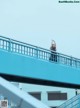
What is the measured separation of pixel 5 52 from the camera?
37.3ft

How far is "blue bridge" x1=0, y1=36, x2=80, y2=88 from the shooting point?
11.5 meters

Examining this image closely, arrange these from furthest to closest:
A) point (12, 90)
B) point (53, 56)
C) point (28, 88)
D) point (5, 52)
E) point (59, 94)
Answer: point (59, 94) < point (28, 88) < point (53, 56) < point (5, 52) < point (12, 90)

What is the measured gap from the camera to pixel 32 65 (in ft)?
42.3

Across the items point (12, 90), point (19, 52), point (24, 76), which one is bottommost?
point (12, 90)

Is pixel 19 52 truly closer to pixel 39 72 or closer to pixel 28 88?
pixel 39 72

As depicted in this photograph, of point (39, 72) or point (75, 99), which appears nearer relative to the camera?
point (39, 72)

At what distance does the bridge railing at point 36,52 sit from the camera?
1209 centimetres

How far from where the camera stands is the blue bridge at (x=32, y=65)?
11547mm

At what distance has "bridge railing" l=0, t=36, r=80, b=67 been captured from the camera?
12.1 metres

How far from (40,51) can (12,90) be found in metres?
12.2

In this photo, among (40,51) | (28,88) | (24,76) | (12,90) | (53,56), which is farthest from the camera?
(28,88)

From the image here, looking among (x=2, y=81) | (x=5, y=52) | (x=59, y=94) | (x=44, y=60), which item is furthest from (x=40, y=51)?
(x=59, y=94)

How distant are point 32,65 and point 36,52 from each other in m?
1.25

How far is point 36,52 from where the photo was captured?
553 inches
